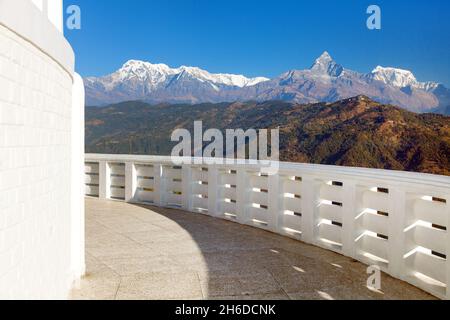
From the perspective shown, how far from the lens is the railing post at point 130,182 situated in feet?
34.0

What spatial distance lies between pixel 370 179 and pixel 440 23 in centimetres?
16073

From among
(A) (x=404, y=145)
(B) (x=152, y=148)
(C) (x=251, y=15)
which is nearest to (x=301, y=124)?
(A) (x=404, y=145)

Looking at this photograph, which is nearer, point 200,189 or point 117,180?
point 200,189

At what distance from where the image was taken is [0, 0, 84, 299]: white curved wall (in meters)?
2.29

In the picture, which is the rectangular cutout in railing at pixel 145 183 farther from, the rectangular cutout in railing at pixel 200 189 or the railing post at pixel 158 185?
the rectangular cutout in railing at pixel 200 189

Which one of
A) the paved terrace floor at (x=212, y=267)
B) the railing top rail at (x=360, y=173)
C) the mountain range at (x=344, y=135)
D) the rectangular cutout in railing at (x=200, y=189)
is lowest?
the paved terrace floor at (x=212, y=267)

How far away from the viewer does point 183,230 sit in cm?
733

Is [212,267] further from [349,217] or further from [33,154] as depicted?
[33,154]

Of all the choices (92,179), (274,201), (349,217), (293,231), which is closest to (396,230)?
(349,217)

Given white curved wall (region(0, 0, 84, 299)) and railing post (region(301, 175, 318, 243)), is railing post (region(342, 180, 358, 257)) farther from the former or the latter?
white curved wall (region(0, 0, 84, 299))

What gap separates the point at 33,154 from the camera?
2857 millimetres

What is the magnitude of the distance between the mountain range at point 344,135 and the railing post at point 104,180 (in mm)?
37202

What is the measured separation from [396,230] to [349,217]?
867mm

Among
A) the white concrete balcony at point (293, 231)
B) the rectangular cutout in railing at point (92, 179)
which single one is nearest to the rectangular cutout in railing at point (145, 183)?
the white concrete balcony at point (293, 231)
